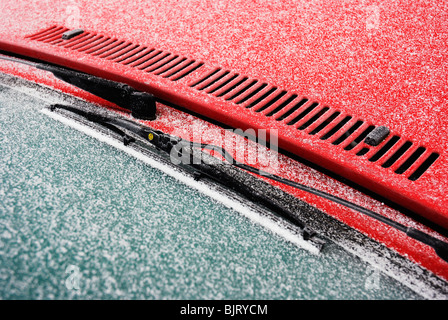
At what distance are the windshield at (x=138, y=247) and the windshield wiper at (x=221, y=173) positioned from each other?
0.07m

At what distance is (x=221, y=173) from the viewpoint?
3.25 feet

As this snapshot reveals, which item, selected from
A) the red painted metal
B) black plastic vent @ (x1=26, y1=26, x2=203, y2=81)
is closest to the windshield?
the red painted metal

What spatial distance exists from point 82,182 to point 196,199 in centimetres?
31

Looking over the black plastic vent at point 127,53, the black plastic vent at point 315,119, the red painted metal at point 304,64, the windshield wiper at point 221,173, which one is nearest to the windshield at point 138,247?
the windshield wiper at point 221,173

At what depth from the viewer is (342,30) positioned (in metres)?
1.33

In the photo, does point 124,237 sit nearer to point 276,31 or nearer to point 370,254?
point 370,254

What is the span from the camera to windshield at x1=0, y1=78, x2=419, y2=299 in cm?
75

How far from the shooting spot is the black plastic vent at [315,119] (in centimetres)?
95

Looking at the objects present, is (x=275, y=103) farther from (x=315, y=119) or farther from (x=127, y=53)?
(x=127, y=53)

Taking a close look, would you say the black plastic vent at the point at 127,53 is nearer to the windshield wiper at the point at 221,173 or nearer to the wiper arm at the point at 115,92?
the wiper arm at the point at 115,92

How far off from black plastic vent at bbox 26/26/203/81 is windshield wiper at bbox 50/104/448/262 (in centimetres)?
24

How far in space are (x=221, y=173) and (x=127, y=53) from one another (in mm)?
665

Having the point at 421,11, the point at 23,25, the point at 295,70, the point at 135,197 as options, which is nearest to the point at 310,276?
the point at 135,197
